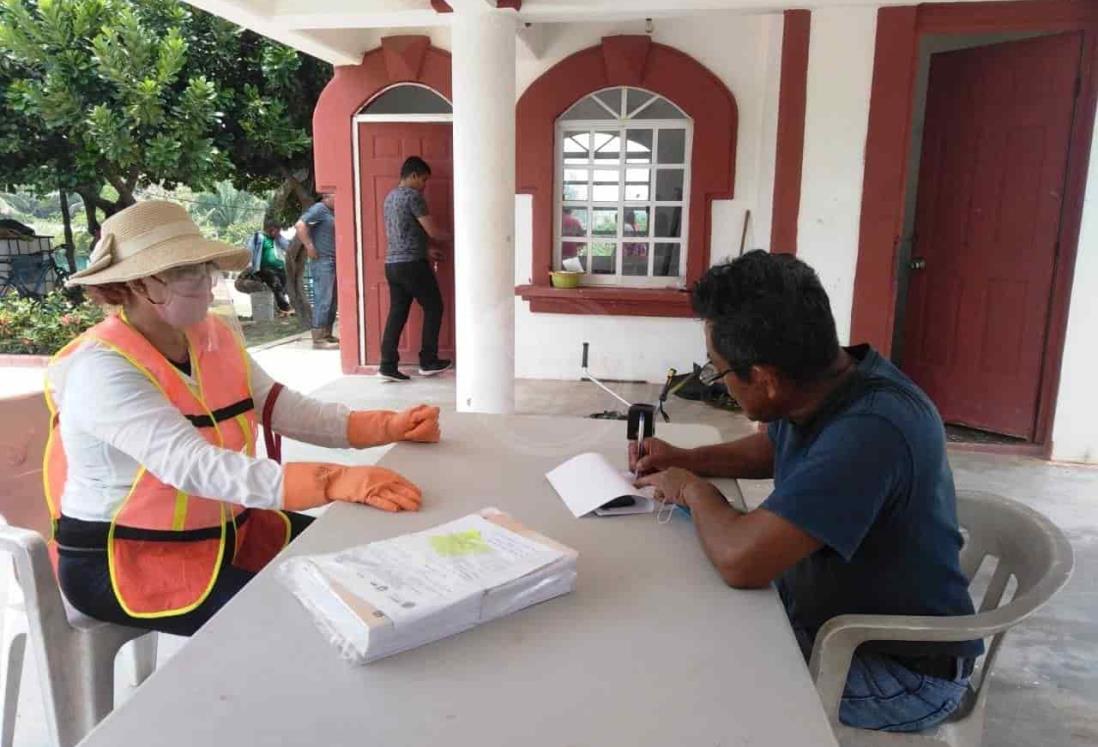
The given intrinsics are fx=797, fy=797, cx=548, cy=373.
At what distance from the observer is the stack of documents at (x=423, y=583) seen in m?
1.00

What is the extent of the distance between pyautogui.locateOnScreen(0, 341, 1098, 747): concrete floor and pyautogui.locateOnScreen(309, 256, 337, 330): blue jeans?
101 centimetres

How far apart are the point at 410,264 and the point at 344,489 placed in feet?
13.9

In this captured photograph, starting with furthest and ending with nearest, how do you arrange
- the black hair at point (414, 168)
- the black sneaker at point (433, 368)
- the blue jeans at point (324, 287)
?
the blue jeans at point (324, 287)
the black sneaker at point (433, 368)
the black hair at point (414, 168)

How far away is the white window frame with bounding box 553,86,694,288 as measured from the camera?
5484 millimetres

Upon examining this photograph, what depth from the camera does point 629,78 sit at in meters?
5.34

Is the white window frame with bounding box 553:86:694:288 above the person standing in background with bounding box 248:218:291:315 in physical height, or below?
above

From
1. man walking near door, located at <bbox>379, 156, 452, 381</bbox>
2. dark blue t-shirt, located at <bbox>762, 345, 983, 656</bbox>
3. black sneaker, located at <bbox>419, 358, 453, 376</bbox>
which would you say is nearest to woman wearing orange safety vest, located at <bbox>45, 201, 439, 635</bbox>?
dark blue t-shirt, located at <bbox>762, 345, 983, 656</bbox>

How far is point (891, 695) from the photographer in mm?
1321

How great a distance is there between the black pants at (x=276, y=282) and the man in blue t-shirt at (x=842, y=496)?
9202mm

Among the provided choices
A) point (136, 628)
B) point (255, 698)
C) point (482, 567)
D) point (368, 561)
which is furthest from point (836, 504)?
point (136, 628)

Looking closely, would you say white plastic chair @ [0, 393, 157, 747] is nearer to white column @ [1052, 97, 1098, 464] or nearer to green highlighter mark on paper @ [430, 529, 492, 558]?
green highlighter mark on paper @ [430, 529, 492, 558]

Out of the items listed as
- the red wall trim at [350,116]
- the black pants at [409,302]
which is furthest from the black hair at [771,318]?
the red wall trim at [350,116]

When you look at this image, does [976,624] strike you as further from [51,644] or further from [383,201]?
[383,201]

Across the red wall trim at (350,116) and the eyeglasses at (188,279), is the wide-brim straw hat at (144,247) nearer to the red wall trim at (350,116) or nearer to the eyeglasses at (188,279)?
the eyeglasses at (188,279)
